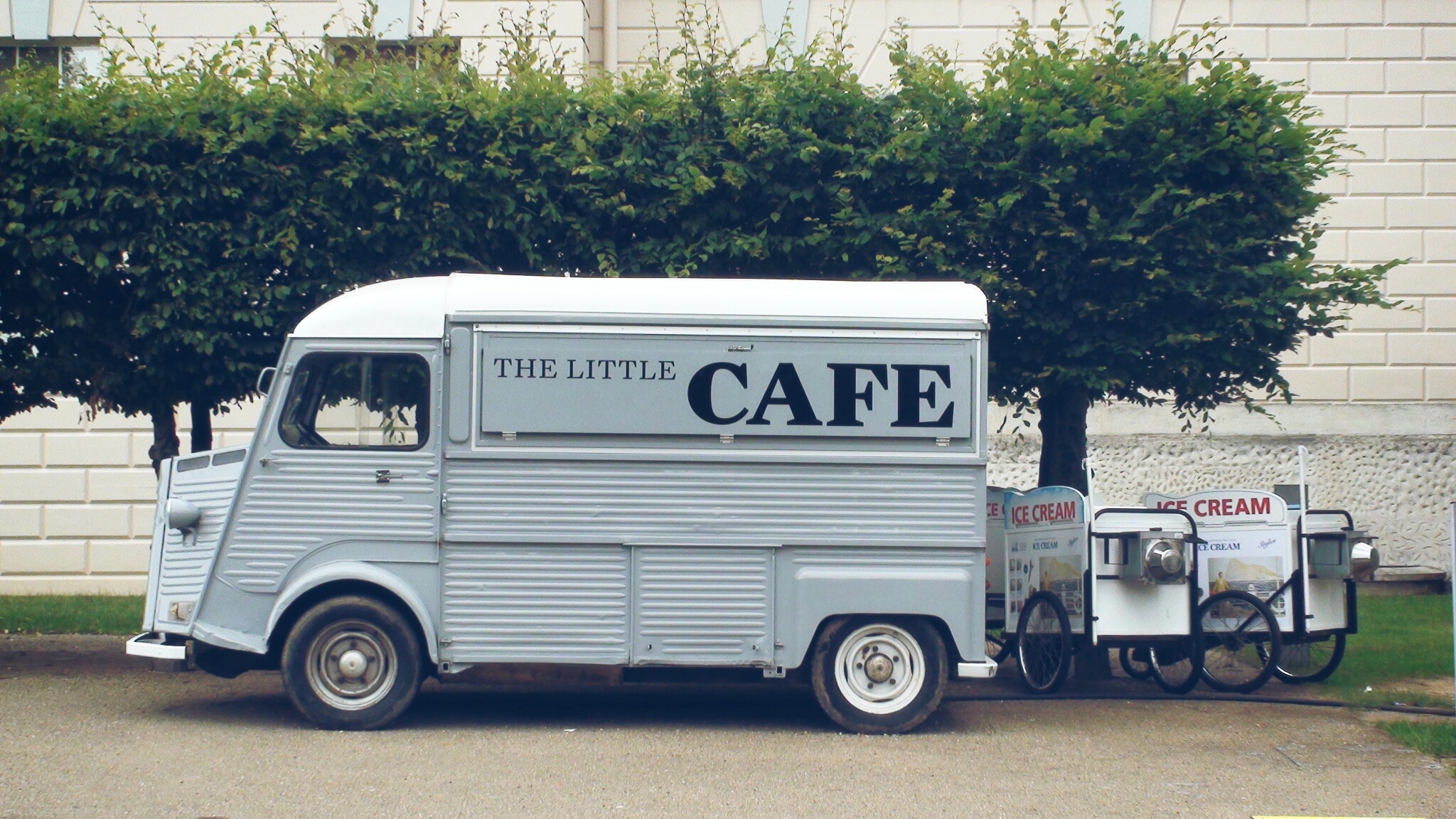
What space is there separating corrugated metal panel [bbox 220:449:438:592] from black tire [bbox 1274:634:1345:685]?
637cm

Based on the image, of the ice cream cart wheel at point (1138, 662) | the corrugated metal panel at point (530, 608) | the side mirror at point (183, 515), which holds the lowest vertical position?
the ice cream cart wheel at point (1138, 662)

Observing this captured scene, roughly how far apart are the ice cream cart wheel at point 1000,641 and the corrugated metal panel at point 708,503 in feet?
5.32

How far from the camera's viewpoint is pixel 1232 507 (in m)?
9.25

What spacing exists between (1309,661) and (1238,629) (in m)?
1.33

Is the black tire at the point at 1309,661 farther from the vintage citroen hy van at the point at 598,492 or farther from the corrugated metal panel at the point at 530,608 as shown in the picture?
the corrugated metal panel at the point at 530,608

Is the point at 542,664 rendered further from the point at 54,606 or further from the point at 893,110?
the point at 54,606

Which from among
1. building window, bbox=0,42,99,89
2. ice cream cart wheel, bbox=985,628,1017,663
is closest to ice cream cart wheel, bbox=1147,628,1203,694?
ice cream cart wheel, bbox=985,628,1017,663

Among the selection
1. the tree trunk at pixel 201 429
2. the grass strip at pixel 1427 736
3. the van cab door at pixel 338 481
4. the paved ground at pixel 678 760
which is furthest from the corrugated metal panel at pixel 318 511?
the grass strip at pixel 1427 736

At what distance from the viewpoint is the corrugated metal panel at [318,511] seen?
789 centimetres

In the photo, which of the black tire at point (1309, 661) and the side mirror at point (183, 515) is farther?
the black tire at point (1309, 661)

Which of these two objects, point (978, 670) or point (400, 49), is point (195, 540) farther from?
point (400, 49)

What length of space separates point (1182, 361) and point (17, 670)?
367 inches

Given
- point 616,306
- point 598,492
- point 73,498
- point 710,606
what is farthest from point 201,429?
point 73,498

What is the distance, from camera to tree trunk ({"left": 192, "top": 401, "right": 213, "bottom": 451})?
10367 mm
